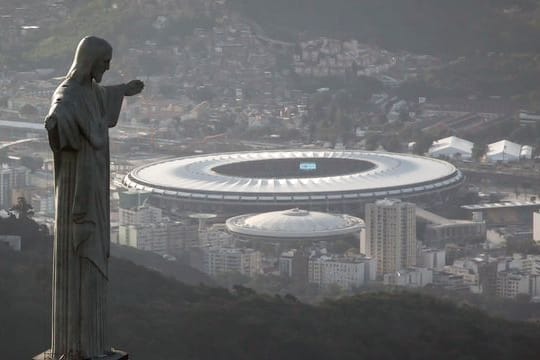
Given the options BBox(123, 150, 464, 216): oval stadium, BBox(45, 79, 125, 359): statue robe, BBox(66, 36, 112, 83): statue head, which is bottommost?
BBox(123, 150, 464, 216): oval stadium

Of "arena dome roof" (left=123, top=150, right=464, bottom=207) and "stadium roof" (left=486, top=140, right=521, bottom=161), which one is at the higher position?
"arena dome roof" (left=123, top=150, right=464, bottom=207)

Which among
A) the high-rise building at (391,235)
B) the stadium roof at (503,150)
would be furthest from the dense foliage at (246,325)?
the stadium roof at (503,150)

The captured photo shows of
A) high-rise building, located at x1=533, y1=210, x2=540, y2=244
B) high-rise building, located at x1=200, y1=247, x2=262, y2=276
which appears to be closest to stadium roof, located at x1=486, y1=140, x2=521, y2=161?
high-rise building, located at x1=533, y1=210, x2=540, y2=244

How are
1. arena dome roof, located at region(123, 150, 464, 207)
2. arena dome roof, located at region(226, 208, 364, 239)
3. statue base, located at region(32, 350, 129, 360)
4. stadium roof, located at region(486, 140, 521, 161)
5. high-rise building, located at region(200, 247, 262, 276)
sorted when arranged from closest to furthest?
statue base, located at region(32, 350, 129, 360) < high-rise building, located at region(200, 247, 262, 276) < arena dome roof, located at region(226, 208, 364, 239) < arena dome roof, located at region(123, 150, 464, 207) < stadium roof, located at region(486, 140, 521, 161)

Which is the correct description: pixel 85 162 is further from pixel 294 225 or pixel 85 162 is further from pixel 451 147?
pixel 451 147

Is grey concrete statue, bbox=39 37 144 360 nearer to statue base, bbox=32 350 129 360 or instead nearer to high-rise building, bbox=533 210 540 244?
statue base, bbox=32 350 129 360

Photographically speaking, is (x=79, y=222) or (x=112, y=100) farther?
(x=112, y=100)

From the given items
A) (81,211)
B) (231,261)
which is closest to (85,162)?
(81,211)

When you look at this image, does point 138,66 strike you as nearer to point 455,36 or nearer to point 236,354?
point 455,36

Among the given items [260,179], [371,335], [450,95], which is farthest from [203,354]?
[450,95]
